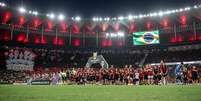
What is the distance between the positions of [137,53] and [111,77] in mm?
31198

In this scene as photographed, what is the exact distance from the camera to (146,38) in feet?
183

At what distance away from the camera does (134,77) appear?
26.5m

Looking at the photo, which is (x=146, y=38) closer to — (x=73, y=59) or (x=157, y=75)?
(x=73, y=59)

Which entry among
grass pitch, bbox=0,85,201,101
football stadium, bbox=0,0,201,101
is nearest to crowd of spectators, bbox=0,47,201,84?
football stadium, bbox=0,0,201,101

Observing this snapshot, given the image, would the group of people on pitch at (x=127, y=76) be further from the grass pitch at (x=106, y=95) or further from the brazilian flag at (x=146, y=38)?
the brazilian flag at (x=146, y=38)

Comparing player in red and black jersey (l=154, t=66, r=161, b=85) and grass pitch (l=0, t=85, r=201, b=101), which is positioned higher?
grass pitch (l=0, t=85, r=201, b=101)

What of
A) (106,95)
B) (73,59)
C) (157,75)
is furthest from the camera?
(73,59)

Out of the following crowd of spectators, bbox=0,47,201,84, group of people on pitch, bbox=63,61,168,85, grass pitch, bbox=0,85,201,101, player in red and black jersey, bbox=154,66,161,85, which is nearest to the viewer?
grass pitch, bbox=0,85,201,101

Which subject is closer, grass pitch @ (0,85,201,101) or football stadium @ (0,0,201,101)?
grass pitch @ (0,85,201,101)

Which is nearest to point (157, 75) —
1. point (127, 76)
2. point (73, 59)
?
point (127, 76)

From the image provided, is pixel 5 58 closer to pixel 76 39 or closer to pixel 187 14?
pixel 76 39

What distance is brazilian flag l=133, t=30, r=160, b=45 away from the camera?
55188mm

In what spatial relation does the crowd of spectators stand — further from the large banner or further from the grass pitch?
the grass pitch

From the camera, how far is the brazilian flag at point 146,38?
55188 mm
